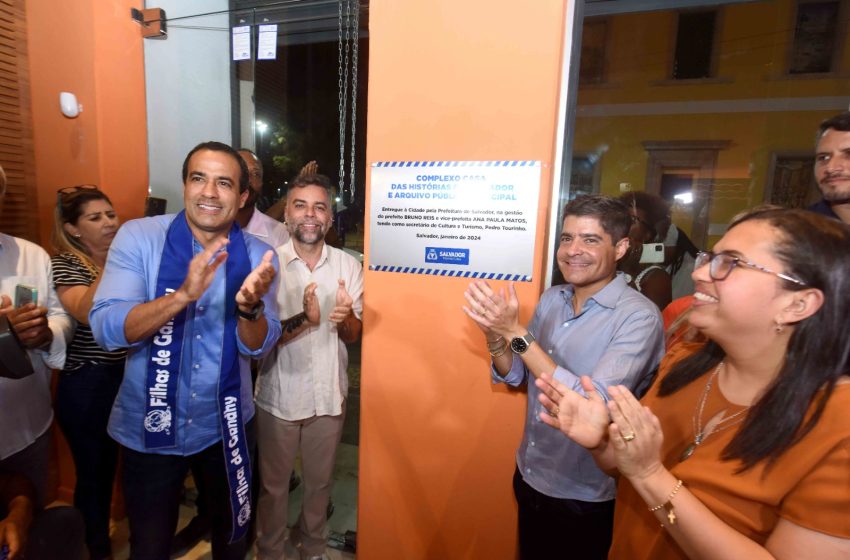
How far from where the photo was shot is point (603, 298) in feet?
4.62

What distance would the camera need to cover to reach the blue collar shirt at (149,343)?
4.83 ft

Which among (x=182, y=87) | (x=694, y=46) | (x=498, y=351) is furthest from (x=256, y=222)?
(x=694, y=46)

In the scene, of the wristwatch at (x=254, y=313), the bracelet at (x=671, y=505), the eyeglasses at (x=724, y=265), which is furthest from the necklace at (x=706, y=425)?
the wristwatch at (x=254, y=313)

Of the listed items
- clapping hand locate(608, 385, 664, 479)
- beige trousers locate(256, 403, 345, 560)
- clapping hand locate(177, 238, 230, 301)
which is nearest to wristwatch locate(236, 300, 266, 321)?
clapping hand locate(177, 238, 230, 301)

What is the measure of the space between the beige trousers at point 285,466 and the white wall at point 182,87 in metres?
1.89

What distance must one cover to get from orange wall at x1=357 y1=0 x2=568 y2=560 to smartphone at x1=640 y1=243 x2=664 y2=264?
74cm

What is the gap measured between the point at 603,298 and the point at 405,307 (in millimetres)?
837

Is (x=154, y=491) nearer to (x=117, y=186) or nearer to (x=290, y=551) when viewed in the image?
(x=290, y=551)

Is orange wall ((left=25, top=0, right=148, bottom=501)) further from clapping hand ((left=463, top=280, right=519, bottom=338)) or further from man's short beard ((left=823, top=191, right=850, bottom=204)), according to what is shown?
man's short beard ((left=823, top=191, right=850, bottom=204))

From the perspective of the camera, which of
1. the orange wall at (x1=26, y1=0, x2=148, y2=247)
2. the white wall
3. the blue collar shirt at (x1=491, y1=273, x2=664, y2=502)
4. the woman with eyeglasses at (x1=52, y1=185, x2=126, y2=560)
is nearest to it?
the blue collar shirt at (x1=491, y1=273, x2=664, y2=502)

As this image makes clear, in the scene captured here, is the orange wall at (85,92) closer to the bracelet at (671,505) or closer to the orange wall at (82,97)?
the orange wall at (82,97)

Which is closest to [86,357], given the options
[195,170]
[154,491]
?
[154,491]

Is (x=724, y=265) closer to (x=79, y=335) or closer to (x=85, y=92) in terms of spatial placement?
(x=79, y=335)

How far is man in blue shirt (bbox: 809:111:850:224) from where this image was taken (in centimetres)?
151
